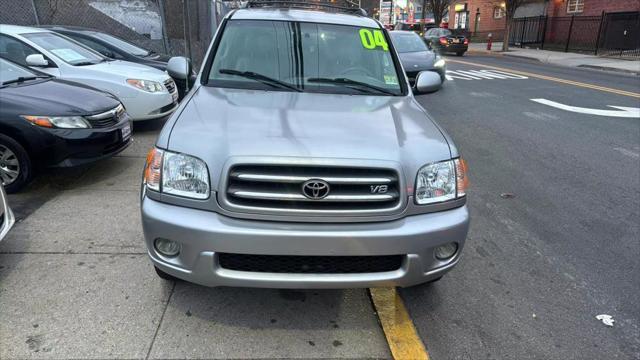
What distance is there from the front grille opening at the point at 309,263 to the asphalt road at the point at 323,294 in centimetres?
47

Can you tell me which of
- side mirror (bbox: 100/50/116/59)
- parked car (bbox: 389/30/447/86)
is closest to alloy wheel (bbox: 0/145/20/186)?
side mirror (bbox: 100/50/116/59)

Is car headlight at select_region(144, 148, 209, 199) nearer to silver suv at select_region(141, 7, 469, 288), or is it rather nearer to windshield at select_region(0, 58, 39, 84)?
silver suv at select_region(141, 7, 469, 288)

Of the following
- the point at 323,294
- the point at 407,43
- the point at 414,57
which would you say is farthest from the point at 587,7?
the point at 323,294

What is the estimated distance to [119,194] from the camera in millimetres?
4605

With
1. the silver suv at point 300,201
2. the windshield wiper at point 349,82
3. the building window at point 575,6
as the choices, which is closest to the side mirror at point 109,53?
the windshield wiper at point 349,82

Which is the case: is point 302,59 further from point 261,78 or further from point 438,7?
point 438,7

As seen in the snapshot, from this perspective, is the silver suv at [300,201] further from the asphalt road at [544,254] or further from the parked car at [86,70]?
the parked car at [86,70]

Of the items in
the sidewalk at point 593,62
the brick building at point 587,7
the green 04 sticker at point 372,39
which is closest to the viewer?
the green 04 sticker at point 372,39

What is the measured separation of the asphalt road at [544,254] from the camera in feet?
8.98

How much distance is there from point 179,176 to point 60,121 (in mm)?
2780

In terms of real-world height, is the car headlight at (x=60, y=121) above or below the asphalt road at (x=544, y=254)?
above

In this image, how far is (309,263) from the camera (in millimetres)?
2449

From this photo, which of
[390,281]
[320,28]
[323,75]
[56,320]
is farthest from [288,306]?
[320,28]

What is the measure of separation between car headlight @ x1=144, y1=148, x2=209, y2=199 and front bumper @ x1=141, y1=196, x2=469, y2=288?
88 millimetres
